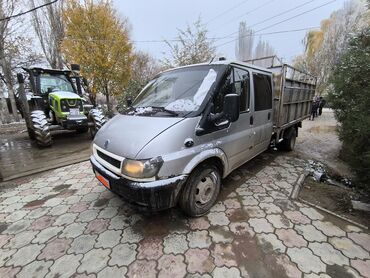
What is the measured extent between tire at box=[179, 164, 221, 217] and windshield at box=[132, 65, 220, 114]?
32.9 inches

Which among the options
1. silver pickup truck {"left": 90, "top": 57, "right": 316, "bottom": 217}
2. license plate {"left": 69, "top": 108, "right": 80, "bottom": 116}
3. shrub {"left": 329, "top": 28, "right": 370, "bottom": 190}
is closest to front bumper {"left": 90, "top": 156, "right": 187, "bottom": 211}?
silver pickup truck {"left": 90, "top": 57, "right": 316, "bottom": 217}

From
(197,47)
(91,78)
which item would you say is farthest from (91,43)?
(197,47)

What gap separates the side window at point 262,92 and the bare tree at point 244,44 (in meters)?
37.8

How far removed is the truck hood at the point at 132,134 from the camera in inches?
84.0

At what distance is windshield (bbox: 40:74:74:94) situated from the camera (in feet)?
23.5

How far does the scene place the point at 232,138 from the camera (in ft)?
9.61

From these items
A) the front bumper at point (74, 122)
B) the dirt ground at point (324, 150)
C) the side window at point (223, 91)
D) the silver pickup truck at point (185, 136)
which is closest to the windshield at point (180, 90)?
the silver pickup truck at point (185, 136)

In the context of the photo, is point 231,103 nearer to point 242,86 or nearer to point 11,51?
point 242,86

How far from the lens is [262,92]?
3564 mm

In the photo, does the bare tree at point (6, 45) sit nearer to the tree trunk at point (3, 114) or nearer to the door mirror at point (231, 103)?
the tree trunk at point (3, 114)

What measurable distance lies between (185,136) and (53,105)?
6.54 meters

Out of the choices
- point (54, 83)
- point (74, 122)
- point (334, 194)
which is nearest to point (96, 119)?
point (74, 122)

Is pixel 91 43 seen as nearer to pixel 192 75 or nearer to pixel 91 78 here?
pixel 91 78

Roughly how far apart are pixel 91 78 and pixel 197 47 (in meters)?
6.70
